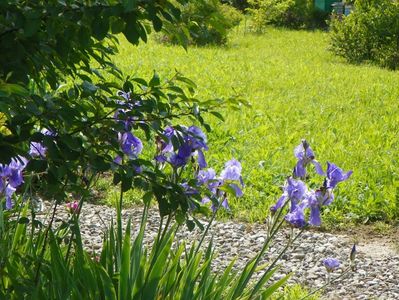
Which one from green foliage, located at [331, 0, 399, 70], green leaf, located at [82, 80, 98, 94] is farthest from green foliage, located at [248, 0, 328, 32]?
green leaf, located at [82, 80, 98, 94]

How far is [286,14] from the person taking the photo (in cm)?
2094

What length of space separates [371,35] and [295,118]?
6.28 m

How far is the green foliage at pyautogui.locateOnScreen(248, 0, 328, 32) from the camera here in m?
19.3

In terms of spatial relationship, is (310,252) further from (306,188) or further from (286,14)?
(286,14)

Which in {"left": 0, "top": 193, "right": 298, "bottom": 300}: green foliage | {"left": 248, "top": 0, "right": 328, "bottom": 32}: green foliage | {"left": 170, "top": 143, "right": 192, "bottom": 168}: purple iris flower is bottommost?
{"left": 248, "top": 0, "right": 328, "bottom": 32}: green foliage

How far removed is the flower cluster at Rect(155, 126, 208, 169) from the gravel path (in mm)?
1766

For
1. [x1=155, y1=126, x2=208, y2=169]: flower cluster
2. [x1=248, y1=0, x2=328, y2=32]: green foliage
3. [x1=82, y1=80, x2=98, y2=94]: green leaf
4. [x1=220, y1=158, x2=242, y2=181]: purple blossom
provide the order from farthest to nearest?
1. [x1=248, y1=0, x2=328, y2=32]: green foliage
2. [x1=220, y1=158, x2=242, y2=181]: purple blossom
3. [x1=155, y1=126, x2=208, y2=169]: flower cluster
4. [x1=82, y1=80, x2=98, y2=94]: green leaf

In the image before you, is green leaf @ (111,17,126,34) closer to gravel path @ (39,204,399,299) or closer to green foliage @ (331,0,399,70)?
gravel path @ (39,204,399,299)

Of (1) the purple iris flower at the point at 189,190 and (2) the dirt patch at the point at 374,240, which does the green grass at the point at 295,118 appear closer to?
(2) the dirt patch at the point at 374,240

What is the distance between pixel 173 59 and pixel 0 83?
1083 centimetres

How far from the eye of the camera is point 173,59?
12398 millimetres

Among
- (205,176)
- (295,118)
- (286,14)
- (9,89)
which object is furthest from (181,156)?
(286,14)

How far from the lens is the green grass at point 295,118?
5.65 metres

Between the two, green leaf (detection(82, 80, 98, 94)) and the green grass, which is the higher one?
green leaf (detection(82, 80, 98, 94))
